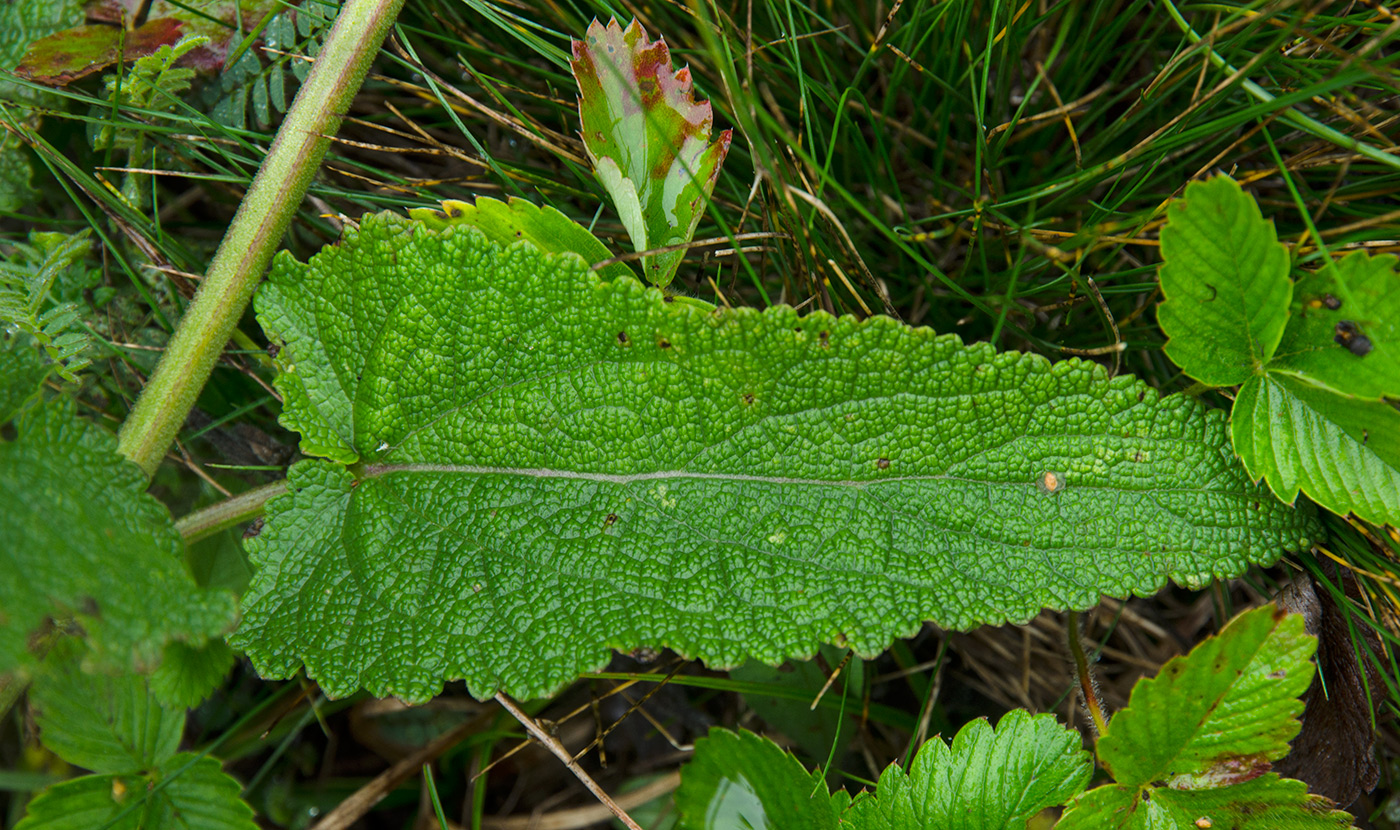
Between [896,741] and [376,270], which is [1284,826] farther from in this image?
[376,270]

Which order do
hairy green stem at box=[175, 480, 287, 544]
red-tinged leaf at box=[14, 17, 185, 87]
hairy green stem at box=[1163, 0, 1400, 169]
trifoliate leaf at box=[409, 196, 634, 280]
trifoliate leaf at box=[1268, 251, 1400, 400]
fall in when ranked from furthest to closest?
red-tinged leaf at box=[14, 17, 185, 87], hairy green stem at box=[175, 480, 287, 544], trifoliate leaf at box=[409, 196, 634, 280], hairy green stem at box=[1163, 0, 1400, 169], trifoliate leaf at box=[1268, 251, 1400, 400]

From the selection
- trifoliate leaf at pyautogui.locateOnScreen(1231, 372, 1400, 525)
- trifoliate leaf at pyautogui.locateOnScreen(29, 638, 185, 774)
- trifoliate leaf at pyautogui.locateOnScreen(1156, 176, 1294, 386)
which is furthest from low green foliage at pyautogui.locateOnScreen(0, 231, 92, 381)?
trifoliate leaf at pyautogui.locateOnScreen(1231, 372, 1400, 525)

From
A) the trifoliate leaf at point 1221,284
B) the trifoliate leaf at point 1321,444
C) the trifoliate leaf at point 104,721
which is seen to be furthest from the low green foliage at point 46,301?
the trifoliate leaf at point 1321,444

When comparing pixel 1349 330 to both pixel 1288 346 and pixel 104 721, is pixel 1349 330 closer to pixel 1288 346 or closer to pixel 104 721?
pixel 1288 346

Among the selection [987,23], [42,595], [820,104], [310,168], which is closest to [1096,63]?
[987,23]

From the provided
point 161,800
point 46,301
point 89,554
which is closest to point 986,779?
point 89,554

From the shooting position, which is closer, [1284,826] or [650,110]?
[1284,826]

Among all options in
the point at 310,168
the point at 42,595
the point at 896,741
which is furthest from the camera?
the point at 896,741

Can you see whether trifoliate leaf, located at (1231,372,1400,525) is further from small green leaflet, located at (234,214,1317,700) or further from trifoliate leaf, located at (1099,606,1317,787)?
trifoliate leaf, located at (1099,606,1317,787)
